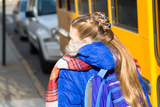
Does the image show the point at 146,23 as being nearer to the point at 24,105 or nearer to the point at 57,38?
the point at 24,105

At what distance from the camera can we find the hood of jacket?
5.63 feet

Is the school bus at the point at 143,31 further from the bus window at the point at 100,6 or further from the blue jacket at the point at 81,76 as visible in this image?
the blue jacket at the point at 81,76

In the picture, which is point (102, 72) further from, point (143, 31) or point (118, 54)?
point (143, 31)

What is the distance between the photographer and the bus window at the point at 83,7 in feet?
12.5

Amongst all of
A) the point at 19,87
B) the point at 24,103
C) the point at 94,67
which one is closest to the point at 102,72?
the point at 94,67

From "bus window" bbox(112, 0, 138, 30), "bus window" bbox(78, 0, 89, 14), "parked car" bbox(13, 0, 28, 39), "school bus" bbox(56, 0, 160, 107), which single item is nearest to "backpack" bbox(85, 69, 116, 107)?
"school bus" bbox(56, 0, 160, 107)

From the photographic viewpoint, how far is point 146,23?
88.0 inches

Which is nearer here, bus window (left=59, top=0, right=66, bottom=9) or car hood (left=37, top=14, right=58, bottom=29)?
bus window (left=59, top=0, right=66, bottom=9)

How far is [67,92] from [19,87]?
4.18m

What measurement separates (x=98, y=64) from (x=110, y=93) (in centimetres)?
19

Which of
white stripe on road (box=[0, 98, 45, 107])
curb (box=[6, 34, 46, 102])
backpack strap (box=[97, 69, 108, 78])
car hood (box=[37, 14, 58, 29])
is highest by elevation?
backpack strap (box=[97, 69, 108, 78])

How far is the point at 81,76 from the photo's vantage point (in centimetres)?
177

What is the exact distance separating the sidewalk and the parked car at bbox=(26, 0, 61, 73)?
526 mm

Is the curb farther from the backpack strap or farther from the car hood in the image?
the backpack strap
